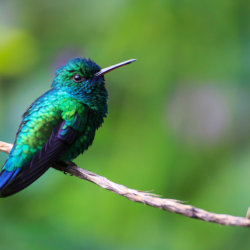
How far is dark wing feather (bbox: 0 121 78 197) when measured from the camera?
5.93 ft

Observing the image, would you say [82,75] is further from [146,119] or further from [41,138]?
[146,119]

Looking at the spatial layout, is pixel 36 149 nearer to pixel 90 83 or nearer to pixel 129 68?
pixel 90 83

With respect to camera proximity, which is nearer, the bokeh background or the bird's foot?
the bird's foot

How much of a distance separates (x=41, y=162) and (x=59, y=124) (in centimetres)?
28

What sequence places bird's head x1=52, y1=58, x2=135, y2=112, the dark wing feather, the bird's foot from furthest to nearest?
bird's head x1=52, y1=58, x2=135, y2=112
the bird's foot
the dark wing feather

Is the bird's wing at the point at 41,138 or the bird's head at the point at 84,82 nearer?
the bird's wing at the point at 41,138

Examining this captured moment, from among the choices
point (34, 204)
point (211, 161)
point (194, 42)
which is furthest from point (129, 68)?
point (34, 204)

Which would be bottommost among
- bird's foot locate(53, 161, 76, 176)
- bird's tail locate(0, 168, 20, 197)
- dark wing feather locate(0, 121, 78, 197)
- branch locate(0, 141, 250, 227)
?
bird's foot locate(53, 161, 76, 176)

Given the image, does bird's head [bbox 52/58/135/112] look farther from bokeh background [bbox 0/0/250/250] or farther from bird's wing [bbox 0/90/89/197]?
bokeh background [bbox 0/0/250/250]

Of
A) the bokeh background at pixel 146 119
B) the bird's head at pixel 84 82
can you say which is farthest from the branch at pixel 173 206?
the bokeh background at pixel 146 119

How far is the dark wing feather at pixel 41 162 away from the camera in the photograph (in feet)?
5.93

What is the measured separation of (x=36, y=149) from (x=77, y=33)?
110cm

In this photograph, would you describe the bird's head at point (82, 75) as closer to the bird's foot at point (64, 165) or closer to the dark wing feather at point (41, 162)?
the dark wing feather at point (41, 162)

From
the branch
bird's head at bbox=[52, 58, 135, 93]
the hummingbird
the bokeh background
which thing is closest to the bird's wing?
the hummingbird
